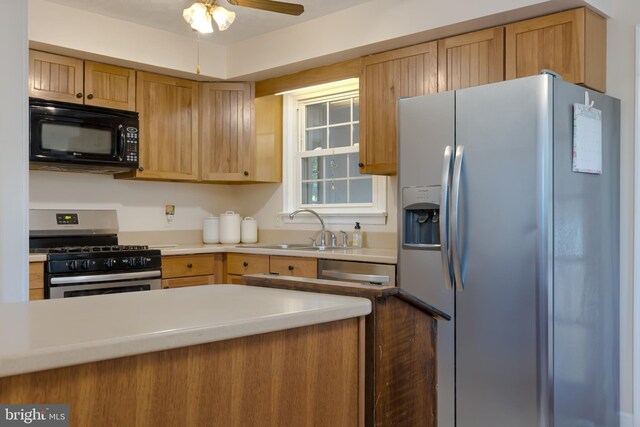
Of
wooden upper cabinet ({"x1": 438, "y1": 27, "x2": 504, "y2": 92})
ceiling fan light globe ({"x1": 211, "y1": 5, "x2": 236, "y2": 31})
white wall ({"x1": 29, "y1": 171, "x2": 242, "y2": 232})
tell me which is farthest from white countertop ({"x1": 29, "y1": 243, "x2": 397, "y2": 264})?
ceiling fan light globe ({"x1": 211, "y1": 5, "x2": 236, "y2": 31})

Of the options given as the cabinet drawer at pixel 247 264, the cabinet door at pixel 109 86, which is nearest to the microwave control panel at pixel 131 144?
the cabinet door at pixel 109 86

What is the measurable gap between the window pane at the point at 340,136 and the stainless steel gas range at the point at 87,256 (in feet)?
5.17

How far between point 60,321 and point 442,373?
2059mm

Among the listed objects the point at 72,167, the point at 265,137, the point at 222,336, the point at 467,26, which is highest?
the point at 467,26

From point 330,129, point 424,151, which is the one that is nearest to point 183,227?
point 330,129

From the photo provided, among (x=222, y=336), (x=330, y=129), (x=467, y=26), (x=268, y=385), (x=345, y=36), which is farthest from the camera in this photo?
(x=330, y=129)

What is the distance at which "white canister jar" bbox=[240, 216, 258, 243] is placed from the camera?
4773mm

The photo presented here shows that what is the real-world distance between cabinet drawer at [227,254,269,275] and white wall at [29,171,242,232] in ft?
2.42

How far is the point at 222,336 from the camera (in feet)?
3.69

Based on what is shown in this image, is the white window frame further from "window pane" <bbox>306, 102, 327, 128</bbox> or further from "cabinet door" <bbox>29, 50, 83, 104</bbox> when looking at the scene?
"cabinet door" <bbox>29, 50, 83, 104</bbox>

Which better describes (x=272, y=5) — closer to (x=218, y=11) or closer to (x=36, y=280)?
(x=218, y=11)

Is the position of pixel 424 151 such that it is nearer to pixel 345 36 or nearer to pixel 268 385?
pixel 345 36

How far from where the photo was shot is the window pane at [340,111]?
14.4 ft

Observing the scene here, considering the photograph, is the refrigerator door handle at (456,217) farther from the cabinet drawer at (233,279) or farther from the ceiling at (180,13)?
the cabinet drawer at (233,279)
